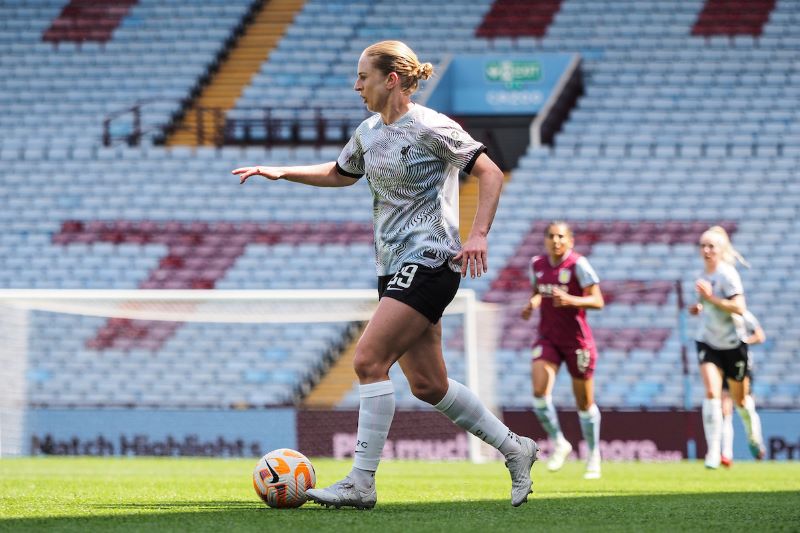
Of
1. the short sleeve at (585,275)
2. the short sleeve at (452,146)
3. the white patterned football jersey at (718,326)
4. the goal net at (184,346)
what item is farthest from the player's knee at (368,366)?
the goal net at (184,346)

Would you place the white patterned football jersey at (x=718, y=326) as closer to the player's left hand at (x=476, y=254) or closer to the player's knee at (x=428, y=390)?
the player's knee at (x=428, y=390)

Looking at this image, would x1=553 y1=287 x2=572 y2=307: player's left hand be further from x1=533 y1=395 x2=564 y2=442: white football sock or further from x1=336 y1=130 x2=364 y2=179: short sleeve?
x1=336 y1=130 x2=364 y2=179: short sleeve

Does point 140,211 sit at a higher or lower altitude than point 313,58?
lower

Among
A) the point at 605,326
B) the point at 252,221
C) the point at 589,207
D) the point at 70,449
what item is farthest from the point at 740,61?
the point at 70,449

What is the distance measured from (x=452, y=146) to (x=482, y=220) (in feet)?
1.19

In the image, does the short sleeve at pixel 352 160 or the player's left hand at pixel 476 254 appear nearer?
the player's left hand at pixel 476 254

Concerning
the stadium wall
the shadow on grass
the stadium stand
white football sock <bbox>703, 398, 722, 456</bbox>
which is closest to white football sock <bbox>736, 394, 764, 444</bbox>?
white football sock <bbox>703, 398, 722, 456</bbox>

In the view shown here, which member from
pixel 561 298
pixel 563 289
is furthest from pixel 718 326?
pixel 561 298

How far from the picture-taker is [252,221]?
1858 cm

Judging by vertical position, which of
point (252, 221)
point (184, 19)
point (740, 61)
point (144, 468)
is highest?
point (184, 19)

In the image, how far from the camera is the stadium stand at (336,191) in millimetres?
15336

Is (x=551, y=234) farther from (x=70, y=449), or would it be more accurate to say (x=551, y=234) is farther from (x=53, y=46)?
(x=53, y=46)

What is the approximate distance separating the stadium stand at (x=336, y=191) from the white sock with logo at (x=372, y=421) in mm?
8627

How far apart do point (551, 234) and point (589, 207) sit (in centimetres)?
983
